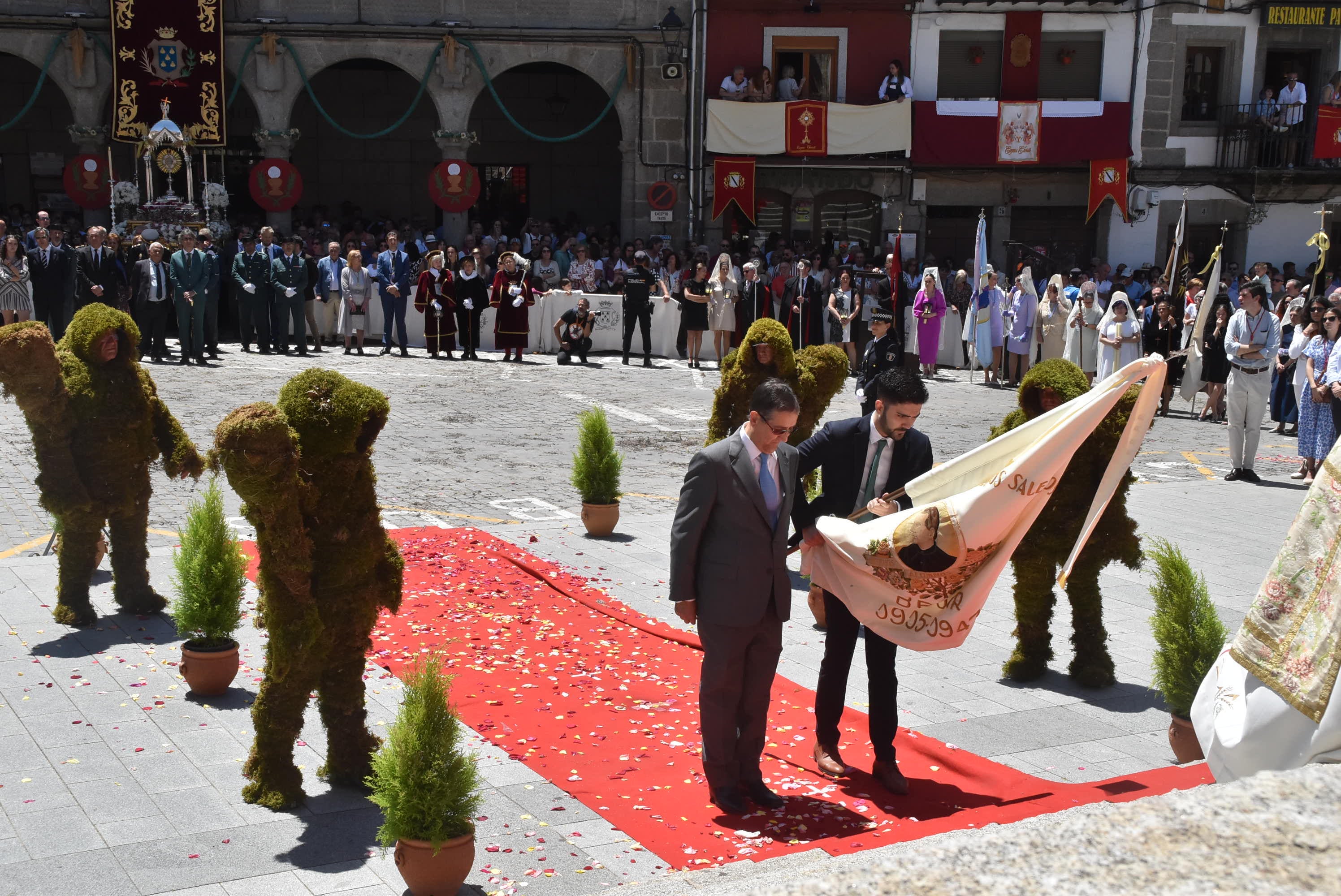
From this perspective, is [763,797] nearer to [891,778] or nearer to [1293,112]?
[891,778]

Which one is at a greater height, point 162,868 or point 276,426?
point 276,426

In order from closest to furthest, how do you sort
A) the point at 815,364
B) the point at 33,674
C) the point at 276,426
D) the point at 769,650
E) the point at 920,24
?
the point at 276,426
the point at 769,650
the point at 33,674
the point at 815,364
the point at 920,24

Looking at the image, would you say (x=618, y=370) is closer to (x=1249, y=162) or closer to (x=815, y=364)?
(x=815, y=364)

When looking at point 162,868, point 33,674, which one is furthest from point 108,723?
point 162,868

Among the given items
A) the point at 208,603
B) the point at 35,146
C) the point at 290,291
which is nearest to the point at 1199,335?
the point at 208,603

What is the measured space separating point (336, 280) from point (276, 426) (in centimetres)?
1809

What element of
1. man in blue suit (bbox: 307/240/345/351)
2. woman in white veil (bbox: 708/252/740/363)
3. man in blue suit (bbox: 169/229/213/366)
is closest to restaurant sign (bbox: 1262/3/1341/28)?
woman in white veil (bbox: 708/252/740/363)

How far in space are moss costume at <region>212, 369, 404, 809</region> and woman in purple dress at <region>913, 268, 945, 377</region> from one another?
17.5 m

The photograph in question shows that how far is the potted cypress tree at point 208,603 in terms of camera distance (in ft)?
23.7

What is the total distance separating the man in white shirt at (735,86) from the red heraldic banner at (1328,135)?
42.8ft

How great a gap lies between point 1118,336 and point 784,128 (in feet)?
39.1

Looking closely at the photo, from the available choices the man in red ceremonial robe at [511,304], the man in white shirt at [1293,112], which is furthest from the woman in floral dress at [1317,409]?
the man in white shirt at [1293,112]

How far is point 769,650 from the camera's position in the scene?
607cm

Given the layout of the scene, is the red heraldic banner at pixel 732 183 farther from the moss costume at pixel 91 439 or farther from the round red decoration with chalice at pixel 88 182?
the moss costume at pixel 91 439
